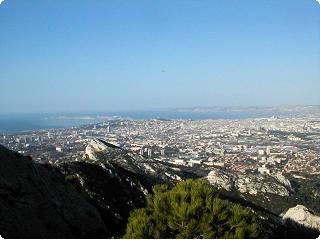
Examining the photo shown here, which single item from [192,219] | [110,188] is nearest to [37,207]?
[192,219]

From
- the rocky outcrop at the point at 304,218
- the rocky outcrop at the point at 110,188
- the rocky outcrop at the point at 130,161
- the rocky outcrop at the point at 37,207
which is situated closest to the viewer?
the rocky outcrop at the point at 37,207

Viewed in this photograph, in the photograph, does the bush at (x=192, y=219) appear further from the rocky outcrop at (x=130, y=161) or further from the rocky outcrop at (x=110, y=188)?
the rocky outcrop at (x=130, y=161)

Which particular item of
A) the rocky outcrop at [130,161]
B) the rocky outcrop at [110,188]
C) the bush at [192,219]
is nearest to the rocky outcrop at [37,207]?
the rocky outcrop at [110,188]

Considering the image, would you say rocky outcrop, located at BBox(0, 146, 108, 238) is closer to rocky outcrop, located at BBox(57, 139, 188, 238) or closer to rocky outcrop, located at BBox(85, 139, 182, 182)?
rocky outcrop, located at BBox(57, 139, 188, 238)

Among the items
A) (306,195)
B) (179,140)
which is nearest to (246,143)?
(179,140)

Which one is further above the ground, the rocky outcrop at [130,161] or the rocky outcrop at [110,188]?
the rocky outcrop at [110,188]

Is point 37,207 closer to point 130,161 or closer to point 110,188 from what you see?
point 110,188
